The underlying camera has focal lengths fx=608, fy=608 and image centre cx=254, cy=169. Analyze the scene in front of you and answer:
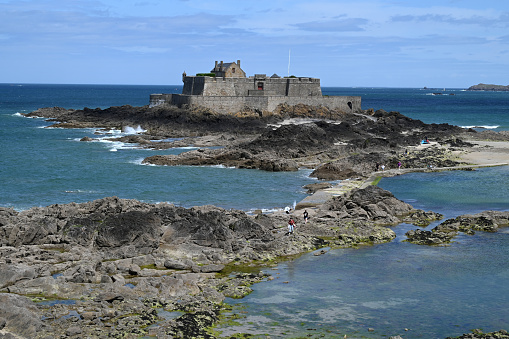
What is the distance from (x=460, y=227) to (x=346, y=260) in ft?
23.6

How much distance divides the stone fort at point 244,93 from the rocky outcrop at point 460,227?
141 ft

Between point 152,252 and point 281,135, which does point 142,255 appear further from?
point 281,135

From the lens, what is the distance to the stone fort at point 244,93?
67.9 meters

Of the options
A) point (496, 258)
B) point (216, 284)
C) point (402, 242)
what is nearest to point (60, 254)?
point (216, 284)

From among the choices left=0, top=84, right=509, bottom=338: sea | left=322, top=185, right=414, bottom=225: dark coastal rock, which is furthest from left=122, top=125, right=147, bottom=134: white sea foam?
left=322, top=185, right=414, bottom=225: dark coastal rock

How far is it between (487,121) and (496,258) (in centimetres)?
7358

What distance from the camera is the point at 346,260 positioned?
21859mm

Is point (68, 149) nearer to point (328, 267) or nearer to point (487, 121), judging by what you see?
point (328, 267)

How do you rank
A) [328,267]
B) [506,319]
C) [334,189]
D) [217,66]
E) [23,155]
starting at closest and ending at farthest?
1. [506,319]
2. [328,267]
3. [334,189]
4. [23,155]
5. [217,66]

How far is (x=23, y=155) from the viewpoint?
50.4 meters

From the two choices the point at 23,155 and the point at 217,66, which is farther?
the point at 217,66

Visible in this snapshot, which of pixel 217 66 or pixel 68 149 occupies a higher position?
pixel 217 66

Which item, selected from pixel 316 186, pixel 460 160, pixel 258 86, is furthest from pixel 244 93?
pixel 316 186

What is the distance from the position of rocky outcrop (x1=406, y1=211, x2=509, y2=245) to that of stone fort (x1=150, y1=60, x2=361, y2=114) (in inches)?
1696
